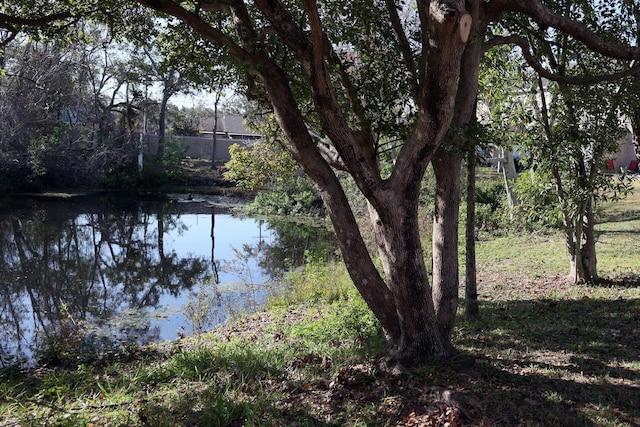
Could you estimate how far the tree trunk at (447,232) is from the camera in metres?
5.95

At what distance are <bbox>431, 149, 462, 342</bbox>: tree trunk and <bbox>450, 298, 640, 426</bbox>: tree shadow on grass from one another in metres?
0.59

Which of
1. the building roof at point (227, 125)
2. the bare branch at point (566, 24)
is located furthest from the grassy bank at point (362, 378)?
the building roof at point (227, 125)

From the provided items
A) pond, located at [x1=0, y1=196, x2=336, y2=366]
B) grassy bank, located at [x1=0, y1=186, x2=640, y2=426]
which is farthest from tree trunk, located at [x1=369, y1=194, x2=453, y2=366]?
pond, located at [x1=0, y1=196, x2=336, y2=366]

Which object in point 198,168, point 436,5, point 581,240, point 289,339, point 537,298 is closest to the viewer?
point 436,5

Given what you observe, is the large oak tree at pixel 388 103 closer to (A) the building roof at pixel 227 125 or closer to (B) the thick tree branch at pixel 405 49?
(B) the thick tree branch at pixel 405 49

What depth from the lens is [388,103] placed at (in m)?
6.11

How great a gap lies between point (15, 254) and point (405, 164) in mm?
17306

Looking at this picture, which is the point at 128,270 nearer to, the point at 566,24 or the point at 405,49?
the point at 405,49

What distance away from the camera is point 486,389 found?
474cm

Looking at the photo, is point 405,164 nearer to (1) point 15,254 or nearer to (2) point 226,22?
(2) point 226,22

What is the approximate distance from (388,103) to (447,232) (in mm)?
1586

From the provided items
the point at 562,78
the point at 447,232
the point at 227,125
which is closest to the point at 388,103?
the point at 447,232

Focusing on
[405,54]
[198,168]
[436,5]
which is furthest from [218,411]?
[198,168]

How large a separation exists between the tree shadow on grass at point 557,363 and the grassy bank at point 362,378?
0.02 metres
